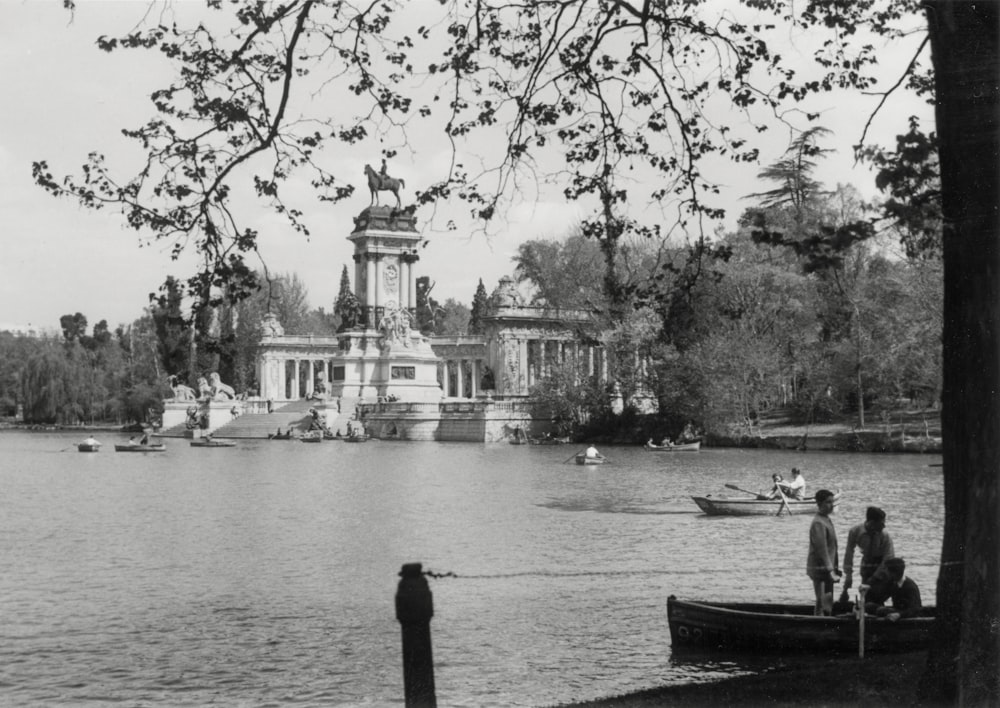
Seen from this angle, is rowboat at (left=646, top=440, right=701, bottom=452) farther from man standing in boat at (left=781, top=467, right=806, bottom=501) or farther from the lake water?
man standing in boat at (left=781, top=467, right=806, bottom=501)

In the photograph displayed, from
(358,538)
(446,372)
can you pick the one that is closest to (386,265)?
(446,372)

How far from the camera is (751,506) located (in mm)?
30297

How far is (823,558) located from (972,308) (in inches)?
232

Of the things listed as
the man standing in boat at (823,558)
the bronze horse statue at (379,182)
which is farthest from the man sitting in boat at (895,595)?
the bronze horse statue at (379,182)

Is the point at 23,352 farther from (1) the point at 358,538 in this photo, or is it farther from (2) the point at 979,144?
(2) the point at 979,144

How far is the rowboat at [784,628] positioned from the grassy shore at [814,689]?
1302 millimetres

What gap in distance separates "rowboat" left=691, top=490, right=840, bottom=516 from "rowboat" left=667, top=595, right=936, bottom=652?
1539 cm

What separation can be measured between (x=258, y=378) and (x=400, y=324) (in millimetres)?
24474

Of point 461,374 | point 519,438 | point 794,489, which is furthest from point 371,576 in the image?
point 461,374

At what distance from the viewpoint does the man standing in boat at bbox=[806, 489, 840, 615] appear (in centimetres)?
1376

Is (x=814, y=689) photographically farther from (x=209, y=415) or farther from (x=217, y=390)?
(x=217, y=390)

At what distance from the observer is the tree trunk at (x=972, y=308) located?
862 centimetres

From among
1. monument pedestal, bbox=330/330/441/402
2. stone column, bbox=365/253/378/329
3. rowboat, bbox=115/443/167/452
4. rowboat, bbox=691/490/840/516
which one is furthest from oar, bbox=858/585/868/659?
stone column, bbox=365/253/378/329

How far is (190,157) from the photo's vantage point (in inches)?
435
